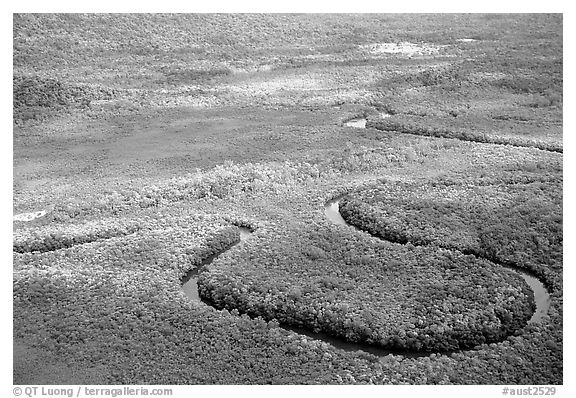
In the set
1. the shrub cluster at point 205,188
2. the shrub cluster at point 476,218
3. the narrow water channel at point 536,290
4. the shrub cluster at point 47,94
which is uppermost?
the shrub cluster at point 47,94

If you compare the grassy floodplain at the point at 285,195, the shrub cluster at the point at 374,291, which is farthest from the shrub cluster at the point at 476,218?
the shrub cluster at the point at 374,291

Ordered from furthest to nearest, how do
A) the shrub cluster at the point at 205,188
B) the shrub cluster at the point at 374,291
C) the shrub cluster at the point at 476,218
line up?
the shrub cluster at the point at 205,188, the shrub cluster at the point at 476,218, the shrub cluster at the point at 374,291

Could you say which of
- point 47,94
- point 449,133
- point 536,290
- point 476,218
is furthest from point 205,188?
point 536,290

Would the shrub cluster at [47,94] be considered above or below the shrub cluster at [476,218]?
above

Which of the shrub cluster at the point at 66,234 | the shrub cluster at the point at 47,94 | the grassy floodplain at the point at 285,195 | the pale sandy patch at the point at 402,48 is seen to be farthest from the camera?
the pale sandy patch at the point at 402,48

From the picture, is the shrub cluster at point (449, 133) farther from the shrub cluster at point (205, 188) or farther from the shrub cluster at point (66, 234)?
the shrub cluster at point (66, 234)

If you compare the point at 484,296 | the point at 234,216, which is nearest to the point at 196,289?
the point at 234,216

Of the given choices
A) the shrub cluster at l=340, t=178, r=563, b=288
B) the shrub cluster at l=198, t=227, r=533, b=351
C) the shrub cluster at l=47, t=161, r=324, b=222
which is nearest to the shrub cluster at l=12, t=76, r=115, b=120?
the shrub cluster at l=47, t=161, r=324, b=222

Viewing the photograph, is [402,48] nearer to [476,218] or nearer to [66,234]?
[476,218]

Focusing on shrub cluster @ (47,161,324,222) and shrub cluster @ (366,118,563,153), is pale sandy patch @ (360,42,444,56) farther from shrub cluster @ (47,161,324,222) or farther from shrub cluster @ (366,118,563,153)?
shrub cluster @ (47,161,324,222)
